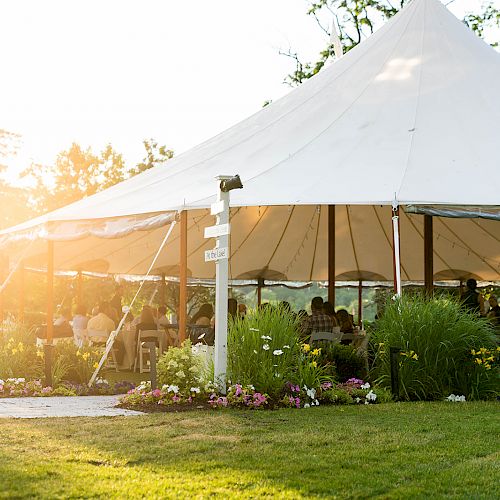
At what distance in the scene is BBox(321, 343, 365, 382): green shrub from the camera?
984 cm

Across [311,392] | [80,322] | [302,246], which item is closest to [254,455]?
[311,392]

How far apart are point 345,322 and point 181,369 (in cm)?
581

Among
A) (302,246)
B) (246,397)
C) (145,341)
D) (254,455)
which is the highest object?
(302,246)

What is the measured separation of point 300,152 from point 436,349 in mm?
3885

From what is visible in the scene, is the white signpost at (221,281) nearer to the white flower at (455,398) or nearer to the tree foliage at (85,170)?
the white flower at (455,398)

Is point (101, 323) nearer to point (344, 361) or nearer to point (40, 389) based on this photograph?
Result: point (40, 389)

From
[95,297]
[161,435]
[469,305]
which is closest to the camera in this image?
[161,435]

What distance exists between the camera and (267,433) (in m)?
6.50

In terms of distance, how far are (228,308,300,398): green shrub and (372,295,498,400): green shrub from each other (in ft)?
3.33

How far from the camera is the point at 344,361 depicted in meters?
9.90

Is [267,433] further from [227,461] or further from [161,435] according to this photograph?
[227,461]

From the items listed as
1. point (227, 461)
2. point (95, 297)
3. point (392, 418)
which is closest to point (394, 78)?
point (392, 418)

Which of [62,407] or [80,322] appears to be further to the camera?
[80,322]

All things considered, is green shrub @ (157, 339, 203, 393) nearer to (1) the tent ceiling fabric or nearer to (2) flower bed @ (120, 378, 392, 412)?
(2) flower bed @ (120, 378, 392, 412)
